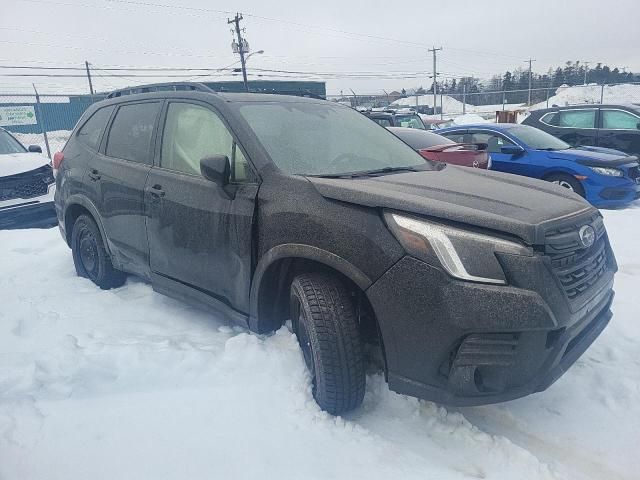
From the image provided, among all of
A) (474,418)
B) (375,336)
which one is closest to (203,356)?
(375,336)

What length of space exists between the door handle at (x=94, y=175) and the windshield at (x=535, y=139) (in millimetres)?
6810

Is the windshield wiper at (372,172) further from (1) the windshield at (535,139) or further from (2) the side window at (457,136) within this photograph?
(2) the side window at (457,136)

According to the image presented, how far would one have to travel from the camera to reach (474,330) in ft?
6.58

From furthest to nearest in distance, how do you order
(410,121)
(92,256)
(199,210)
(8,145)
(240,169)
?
(410,121) → (8,145) → (92,256) → (199,210) → (240,169)

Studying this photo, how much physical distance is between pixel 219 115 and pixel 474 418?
2.34 metres

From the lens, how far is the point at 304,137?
3088 millimetres

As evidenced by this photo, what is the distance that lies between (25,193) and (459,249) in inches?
247

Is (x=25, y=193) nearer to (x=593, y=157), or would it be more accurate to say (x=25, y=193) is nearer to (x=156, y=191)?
(x=156, y=191)

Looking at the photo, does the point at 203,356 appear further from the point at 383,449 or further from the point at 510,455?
Answer: the point at 510,455

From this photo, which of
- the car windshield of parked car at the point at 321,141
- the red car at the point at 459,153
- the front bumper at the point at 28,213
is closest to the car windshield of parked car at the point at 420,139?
the red car at the point at 459,153

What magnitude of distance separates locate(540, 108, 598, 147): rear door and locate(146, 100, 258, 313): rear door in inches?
354

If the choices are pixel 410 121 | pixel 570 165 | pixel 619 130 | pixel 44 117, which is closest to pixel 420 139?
pixel 570 165

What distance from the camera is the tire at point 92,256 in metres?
4.07

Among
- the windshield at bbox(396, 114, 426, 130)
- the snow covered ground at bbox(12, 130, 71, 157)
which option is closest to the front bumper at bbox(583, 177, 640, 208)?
the windshield at bbox(396, 114, 426, 130)
